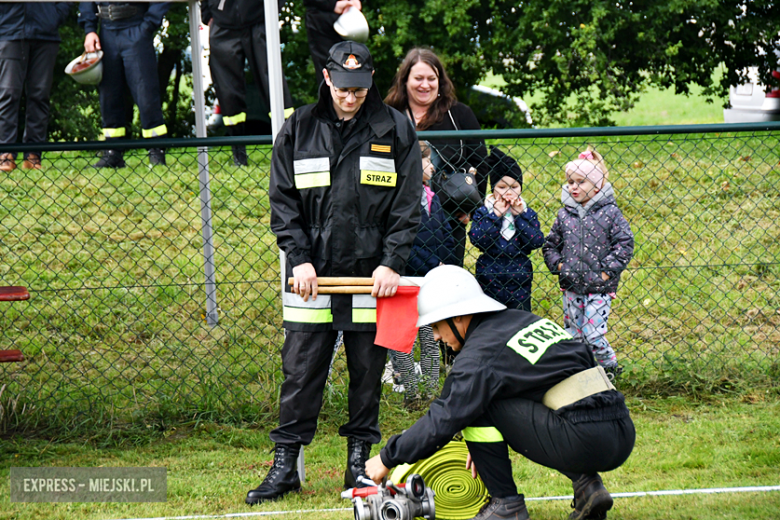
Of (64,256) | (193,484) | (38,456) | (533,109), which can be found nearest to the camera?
(193,484)

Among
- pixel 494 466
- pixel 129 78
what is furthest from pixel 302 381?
pixel 129 78

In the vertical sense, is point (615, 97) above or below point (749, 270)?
above

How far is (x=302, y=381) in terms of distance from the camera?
3824 mm

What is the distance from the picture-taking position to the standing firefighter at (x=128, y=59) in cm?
737

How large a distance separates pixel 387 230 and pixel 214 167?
402cm

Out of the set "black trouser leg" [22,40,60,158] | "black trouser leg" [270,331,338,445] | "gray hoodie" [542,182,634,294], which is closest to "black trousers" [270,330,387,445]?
"black trouser leg" [270,331,338,445]

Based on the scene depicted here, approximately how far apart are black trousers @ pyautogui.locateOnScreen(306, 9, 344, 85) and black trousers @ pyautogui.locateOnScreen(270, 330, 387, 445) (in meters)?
3.28

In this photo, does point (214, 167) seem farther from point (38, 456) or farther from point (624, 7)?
point (624, 7)

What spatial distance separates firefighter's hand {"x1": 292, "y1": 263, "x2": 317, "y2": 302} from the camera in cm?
369

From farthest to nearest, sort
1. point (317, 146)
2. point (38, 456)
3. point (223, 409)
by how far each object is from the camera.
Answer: point (223, 409) < point (38, 456) < point (317, 146)

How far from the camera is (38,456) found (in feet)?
14.5

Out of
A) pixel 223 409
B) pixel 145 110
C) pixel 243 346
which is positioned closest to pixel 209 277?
pixel 243 346

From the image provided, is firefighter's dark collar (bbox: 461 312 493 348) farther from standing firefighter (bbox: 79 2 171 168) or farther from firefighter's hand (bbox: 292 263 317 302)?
standing firefighter (bbox: 79 2 171 168)

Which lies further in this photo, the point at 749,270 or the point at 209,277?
the point at 749,270
